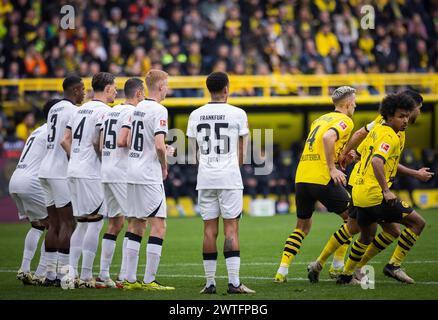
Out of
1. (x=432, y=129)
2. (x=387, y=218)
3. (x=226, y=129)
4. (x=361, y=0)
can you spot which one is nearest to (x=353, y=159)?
(x=387, y=218)

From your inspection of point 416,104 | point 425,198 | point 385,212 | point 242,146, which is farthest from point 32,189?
point 425,198

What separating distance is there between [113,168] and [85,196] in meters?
0.49

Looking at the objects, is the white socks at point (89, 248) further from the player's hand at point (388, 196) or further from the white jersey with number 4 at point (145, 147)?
the player's hand at point (388, 196)

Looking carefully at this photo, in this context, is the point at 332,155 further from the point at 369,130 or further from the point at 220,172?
the point at 220,172

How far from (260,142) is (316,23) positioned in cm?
433

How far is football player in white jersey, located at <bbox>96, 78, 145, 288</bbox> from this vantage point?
11.1m

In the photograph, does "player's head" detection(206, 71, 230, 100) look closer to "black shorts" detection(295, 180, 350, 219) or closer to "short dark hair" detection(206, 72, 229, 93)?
"short dark hair" detection(206, 72, 229, 93)

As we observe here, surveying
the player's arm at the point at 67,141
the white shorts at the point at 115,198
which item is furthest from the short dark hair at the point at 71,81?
the white shorts at the point at 115,198

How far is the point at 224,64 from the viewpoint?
1017 inches

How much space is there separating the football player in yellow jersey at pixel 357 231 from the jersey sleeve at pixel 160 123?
2354 millimetres

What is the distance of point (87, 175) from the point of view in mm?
11266

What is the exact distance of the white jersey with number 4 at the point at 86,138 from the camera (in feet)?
37.2

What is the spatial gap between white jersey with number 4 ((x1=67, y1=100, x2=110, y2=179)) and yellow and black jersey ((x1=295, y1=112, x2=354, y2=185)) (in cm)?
253
